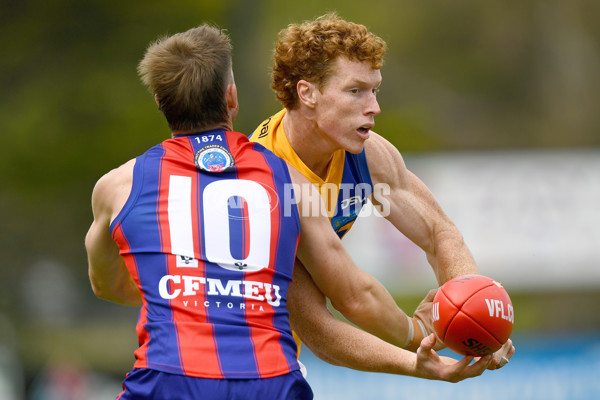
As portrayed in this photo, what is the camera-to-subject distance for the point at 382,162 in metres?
5.93

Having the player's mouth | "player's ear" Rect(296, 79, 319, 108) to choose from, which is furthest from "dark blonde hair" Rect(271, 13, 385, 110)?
the player's mouth

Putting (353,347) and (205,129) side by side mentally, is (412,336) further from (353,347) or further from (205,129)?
(205,129)

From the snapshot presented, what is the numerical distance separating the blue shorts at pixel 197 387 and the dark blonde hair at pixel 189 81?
3.97ft

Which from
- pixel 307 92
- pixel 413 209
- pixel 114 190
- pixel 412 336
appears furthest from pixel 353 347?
pixel 307 92

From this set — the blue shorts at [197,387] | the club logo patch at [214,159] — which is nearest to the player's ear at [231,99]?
the club logo patch at [214,159]

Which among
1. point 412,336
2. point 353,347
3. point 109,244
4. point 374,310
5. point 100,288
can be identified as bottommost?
point 412,336

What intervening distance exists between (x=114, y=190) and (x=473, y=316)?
187cm

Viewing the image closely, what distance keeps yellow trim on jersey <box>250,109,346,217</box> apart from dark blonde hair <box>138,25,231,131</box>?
121 centimetres

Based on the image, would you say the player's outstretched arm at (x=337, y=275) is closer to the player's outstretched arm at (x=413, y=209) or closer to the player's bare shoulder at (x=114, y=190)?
the player's bare shoulder at (x=114, y=190)

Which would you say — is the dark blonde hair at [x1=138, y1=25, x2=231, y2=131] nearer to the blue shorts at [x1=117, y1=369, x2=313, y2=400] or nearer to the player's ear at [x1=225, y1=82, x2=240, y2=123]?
the player's ear at [x1=225, y1=82, x2=240, y2=123]

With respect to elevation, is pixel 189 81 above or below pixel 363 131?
above

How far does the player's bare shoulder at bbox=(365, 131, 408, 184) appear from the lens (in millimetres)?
5895

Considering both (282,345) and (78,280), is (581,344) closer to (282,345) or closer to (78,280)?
(282,345)

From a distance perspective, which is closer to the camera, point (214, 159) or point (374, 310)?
point (214, 159)
